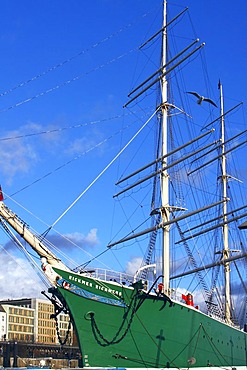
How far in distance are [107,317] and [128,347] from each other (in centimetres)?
197

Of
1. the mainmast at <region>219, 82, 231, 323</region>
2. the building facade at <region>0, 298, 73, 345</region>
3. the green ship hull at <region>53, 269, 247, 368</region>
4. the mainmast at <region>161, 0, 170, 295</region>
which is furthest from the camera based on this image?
the building facade at <region>0, 298, 73, 345</region>

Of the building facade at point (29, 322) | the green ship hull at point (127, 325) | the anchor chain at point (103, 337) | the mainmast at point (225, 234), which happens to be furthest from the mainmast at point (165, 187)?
the building facade at point (29, 322)

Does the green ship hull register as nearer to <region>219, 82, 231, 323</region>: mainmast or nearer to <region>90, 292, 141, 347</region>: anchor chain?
<region>90, 292, 141, 347</region>: anchor chain

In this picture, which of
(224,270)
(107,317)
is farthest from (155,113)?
(224,270)

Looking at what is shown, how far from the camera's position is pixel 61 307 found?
103ft

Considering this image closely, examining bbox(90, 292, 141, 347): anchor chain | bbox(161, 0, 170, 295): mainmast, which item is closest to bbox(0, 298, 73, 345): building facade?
bbox(161, 0, 170, 295): mainmast

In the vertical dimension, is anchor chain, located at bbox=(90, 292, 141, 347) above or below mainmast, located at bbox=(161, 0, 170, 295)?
below

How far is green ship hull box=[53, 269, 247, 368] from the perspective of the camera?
99.0 ft

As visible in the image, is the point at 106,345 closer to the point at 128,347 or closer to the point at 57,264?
the point at 128,347

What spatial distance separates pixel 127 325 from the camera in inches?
1230

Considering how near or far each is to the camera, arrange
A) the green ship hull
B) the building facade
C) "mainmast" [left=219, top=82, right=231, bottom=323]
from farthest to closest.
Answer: the building facade, "mainmast" [left=219, top=82, right=231, bottom=323], the green ship hull

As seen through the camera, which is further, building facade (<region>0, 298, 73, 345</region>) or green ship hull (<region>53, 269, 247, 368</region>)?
building facade (<region>0, 298, 73, 345</region>)

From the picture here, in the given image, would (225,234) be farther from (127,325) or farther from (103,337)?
(103,337)

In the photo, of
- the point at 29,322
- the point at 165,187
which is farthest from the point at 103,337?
the point at 29,322
